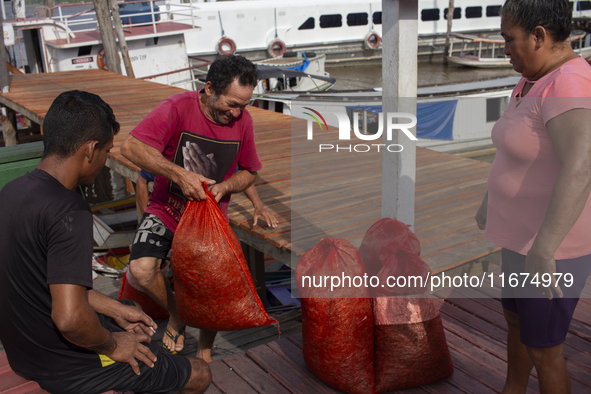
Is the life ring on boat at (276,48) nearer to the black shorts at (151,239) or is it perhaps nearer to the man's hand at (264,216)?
the man's hand at (264,216)

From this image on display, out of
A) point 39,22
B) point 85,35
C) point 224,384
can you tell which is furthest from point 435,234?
point 85,35

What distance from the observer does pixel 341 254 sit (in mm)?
2312

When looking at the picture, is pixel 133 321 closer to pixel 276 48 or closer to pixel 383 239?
pixel 383 239

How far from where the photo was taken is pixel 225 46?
81.4ft

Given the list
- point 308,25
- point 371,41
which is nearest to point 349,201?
point 308,25

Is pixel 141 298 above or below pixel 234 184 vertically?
below

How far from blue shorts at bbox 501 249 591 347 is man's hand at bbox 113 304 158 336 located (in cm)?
146

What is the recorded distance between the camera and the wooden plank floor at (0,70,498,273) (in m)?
3.40

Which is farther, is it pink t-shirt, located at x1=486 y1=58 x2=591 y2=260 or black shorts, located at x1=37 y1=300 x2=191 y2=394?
black shorts, located at x1=37 y1=300 x2=191 y2=394

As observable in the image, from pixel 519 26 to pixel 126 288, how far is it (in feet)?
10.8

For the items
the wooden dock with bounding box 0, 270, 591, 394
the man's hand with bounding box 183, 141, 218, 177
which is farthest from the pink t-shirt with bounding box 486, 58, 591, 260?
the man's hand with bounding box 183, 141, 218, 177

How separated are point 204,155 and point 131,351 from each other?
4.24 feet

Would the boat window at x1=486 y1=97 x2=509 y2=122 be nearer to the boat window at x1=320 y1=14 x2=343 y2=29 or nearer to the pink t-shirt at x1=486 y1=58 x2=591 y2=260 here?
the pink t-shirt at x1=486 y1=58 x2=591 y2=260

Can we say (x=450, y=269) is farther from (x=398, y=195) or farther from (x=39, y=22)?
(x=39, y=22)
